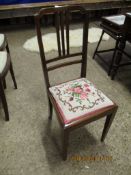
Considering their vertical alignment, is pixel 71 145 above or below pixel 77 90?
below

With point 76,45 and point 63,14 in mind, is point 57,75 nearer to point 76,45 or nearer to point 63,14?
point 76,45

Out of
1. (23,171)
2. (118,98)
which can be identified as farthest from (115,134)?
(23,171)

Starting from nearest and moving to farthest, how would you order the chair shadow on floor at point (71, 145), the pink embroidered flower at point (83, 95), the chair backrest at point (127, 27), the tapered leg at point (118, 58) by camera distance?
the pink embroidered flower at point (83, 95) → the chair shadow on floor at point (71, 145) → the chair backrest at point (127, 27) → the tapered leg at point (118, 58)

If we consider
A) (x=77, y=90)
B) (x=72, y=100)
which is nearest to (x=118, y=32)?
(x=77, y=90)

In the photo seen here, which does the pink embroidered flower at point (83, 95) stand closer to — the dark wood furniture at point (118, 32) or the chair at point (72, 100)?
the chair at point (72, 100)

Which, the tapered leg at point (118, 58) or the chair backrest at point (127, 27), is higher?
the chair backrest at point (127, 27)

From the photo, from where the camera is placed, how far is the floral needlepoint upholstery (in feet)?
3.59

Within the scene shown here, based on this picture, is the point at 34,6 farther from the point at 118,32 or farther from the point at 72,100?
the point at 72,100

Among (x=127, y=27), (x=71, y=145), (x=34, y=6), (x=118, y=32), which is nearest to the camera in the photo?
(x=71, y=145)

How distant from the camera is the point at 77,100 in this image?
1166 millimetres

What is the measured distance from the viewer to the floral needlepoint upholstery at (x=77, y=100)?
1.09 meters

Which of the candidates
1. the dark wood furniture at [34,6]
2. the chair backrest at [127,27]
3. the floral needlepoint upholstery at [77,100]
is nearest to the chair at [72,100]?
the floral needlepoint upholstery at [77,100]

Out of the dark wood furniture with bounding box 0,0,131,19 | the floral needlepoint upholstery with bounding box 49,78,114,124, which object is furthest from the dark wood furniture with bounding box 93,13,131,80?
the dark wood furniture with bounding box 0,0,131,19

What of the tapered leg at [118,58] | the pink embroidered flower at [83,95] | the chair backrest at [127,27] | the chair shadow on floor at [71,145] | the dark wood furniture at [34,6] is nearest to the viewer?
the pink embroidered flower at [83,95]
